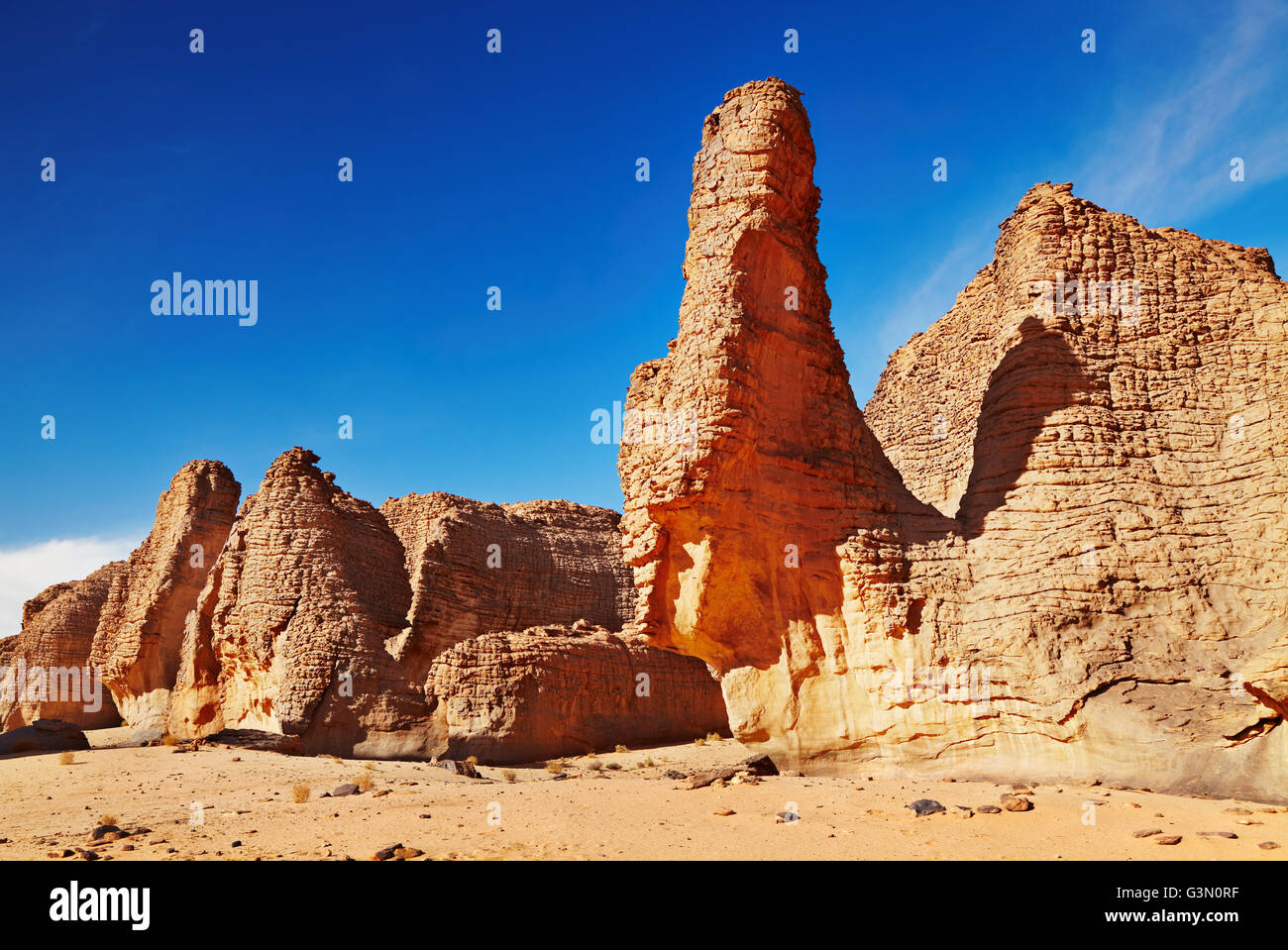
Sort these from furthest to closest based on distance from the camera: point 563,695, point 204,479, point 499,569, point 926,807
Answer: point 204,479
point 499,569
point 563,695
point 926,807

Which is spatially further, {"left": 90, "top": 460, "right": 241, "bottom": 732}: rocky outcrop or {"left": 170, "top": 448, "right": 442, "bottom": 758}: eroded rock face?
{"left": 90, "top": 460, "right": 241, "bottom": 732}: rocky outcrop

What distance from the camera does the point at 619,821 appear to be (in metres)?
9.30

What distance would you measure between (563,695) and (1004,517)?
35.2ft

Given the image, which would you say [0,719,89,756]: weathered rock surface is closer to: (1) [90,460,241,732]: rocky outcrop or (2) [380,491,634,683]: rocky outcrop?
(1) [90,460,241,732]: rocky outcrop

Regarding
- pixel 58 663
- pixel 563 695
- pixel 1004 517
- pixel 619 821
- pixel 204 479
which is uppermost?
pixel 204 479

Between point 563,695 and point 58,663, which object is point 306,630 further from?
point 58,663

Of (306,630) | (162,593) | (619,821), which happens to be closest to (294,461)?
(306,630)

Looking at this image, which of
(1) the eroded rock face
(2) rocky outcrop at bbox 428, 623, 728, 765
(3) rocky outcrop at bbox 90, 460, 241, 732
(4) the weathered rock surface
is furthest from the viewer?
(3) rocky outcrop at bbox 90, 460, 241, 732

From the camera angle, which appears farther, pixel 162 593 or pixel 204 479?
pixel 204 479

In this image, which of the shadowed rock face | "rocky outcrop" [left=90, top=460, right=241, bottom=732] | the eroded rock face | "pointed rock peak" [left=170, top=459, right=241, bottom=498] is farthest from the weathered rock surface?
the shadowed rock face

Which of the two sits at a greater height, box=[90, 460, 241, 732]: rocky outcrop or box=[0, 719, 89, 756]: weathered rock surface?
box=[90, 460, 241, 732]: rocky outcrop

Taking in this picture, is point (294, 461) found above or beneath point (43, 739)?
above

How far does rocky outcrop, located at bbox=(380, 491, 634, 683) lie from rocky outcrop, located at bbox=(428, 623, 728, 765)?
3.00 m

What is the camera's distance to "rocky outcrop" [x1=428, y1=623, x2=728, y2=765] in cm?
1842
